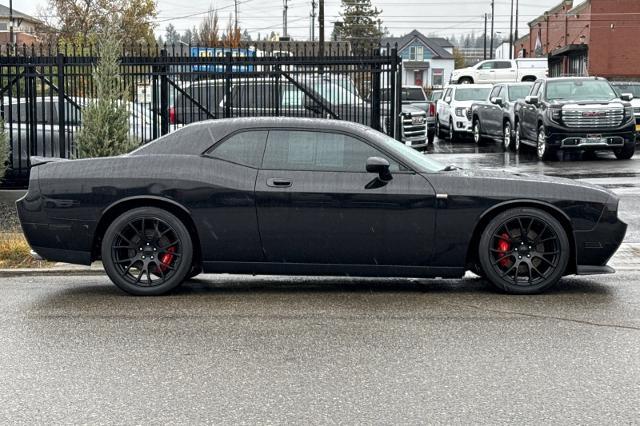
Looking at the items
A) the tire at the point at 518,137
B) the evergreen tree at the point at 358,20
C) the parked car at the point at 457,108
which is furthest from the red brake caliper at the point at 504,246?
the evergreen tree at the point at 358,20

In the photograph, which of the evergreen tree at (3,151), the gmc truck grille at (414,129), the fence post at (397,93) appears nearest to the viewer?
the evergreen tree at (3,151)

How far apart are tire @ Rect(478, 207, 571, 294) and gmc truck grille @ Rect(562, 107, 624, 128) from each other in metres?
13.9

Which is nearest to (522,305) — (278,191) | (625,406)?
(278,191)

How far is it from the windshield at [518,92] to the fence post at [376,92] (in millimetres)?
12683

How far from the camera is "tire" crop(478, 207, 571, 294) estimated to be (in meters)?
8.29

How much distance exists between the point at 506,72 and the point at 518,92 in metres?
14.2

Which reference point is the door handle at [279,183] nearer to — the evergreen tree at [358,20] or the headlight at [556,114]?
the headlight at [556,114]

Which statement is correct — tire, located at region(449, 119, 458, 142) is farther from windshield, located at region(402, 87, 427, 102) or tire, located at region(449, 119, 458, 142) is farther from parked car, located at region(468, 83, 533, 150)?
windshield, located at region(402, 87, 427, 102)

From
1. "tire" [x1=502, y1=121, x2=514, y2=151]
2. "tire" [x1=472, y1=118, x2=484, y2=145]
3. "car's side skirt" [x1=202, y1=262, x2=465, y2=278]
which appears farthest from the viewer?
"tire" [x1=472, y1=118, x2=484, y2=145]

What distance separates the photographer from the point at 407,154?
8641 millimetres

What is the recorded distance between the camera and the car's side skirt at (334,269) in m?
8.27

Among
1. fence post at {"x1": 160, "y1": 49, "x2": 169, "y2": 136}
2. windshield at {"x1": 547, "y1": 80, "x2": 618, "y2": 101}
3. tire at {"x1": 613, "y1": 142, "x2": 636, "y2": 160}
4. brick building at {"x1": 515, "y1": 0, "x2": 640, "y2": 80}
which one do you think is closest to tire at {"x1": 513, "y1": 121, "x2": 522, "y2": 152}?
windshield at {"x1": 547, "y1": 80, "x2": 618, "y2": 101}

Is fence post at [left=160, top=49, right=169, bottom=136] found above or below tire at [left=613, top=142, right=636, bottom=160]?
above

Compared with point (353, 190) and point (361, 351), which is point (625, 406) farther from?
point (353, 190)
